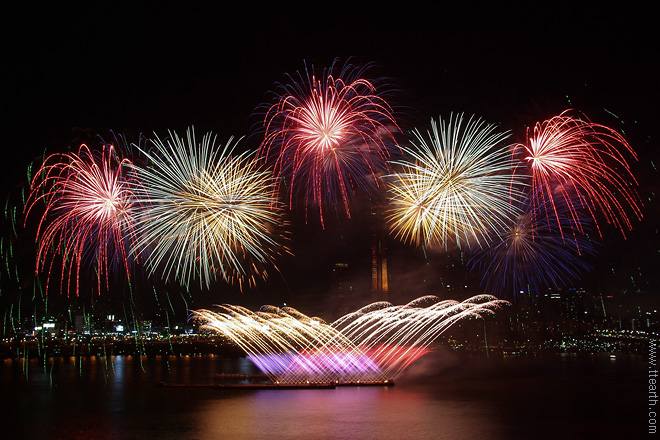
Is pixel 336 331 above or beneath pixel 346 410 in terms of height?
above

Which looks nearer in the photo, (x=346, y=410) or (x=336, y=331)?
(x=346, y=410)

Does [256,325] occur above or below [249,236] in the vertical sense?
below

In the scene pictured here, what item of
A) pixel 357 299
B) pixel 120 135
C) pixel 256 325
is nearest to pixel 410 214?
pixel 120 135

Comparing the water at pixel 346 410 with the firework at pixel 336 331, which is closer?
the water at pixel 346 410

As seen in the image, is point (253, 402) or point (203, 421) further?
point (253, 402)

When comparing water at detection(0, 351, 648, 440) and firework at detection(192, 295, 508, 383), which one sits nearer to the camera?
water at detection(0, 351, 648, 440)

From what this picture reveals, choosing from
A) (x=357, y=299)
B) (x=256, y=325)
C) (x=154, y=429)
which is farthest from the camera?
(x=357, y=299)

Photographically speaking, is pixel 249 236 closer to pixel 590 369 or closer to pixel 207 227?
pixel 207 227

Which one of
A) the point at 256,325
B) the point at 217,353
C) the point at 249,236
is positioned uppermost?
the point at 249,236
